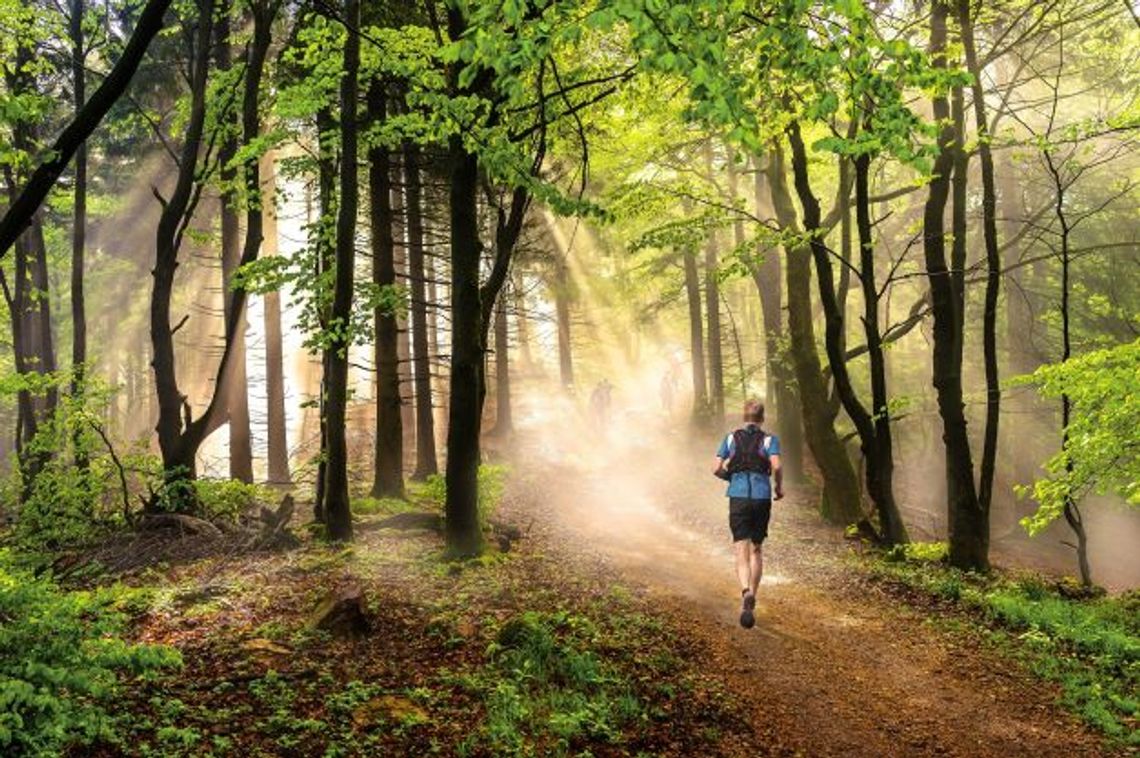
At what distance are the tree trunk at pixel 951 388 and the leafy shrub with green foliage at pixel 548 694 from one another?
6047 mm

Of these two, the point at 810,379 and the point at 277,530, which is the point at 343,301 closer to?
the point at 277,530

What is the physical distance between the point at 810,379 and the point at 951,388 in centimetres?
425

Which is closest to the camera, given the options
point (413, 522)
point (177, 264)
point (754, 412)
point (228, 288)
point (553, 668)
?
point (553, 668)

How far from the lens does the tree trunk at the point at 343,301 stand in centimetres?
917

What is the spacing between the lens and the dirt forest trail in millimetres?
5348

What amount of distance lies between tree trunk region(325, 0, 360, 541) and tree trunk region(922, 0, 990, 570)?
25.2 ft

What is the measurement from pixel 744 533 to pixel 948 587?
9.47ft

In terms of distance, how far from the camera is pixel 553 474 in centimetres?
2189

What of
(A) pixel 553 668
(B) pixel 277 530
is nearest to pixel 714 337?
(B) pixel 277 530

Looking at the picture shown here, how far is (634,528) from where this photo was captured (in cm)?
1475

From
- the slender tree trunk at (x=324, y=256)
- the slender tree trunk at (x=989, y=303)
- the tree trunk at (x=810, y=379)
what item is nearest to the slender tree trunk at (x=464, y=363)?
the slender tree trunk at (x=324, y=256)

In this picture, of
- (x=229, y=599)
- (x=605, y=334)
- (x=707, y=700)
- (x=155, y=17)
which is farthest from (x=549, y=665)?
(x=605, y=334)

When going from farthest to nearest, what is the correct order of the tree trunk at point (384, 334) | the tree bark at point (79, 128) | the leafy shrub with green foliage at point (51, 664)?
the tree trunk at point (384, 334)
the tree bark at point (79, 128)
the leafy shrub with green foliage at point (51, 664)

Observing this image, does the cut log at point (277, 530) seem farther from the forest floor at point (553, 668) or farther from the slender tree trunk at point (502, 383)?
the slender tree trunk at point (502, 383)
